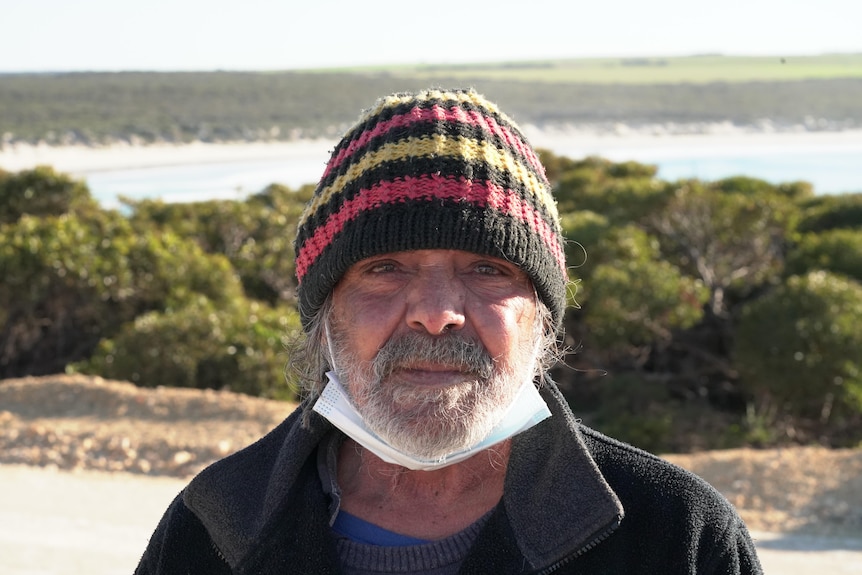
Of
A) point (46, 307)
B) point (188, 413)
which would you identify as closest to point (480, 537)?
point (188, 413)

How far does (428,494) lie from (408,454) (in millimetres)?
136

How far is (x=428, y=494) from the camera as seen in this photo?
2236 millimetres

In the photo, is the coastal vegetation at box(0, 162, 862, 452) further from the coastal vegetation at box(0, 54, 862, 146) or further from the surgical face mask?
the coastal vegetation at box(0, 54, 862, 146)

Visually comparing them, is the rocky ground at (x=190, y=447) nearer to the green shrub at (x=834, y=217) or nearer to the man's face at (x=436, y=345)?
the man's face at (x=436, y=345)

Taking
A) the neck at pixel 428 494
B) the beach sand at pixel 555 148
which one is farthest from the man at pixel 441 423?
the beach sand at pixel 555 148

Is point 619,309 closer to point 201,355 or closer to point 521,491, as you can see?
point 201,355

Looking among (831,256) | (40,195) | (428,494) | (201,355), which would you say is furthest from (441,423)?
(40,195)

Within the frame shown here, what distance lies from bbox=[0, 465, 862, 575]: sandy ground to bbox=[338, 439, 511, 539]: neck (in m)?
4.44

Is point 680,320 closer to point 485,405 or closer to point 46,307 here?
point 46,307

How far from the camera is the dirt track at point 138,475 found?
261 inches

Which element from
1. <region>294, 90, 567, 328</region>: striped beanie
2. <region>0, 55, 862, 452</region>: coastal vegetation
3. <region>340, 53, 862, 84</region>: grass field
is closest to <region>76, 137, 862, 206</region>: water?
<region>0, 55, 862, 452</region>: coastal vegetation

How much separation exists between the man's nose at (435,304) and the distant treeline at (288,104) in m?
57.3

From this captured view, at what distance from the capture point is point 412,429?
6.99ft

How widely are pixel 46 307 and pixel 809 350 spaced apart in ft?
28.3
